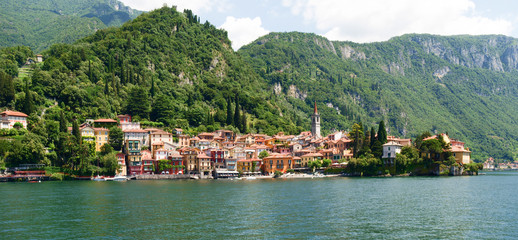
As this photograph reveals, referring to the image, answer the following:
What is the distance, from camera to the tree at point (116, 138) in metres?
120

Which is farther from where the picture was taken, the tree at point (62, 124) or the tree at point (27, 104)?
the tree at point (27, 104)

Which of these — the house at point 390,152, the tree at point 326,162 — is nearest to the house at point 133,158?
the tree at point 326,162

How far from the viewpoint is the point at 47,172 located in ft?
336

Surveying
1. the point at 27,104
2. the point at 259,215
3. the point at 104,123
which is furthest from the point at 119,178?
the point at 259,215

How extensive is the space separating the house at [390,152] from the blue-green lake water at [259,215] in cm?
4429

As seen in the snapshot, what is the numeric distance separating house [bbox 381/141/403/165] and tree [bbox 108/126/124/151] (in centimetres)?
6282

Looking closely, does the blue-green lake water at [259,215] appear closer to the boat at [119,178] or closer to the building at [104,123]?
the boat at [119,178]

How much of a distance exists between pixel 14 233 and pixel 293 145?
108576 millimetres

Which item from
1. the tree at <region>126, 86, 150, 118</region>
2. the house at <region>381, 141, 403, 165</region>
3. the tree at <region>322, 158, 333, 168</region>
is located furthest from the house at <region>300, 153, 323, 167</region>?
the tree at <region>126, 86, 150, 118</region>

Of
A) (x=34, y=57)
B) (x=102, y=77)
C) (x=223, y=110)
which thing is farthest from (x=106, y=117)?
(x=223, y=110)

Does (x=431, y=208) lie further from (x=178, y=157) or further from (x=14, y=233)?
(x=178, y=157)

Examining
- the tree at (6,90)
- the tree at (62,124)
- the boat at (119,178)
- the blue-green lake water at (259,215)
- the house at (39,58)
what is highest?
the house at (39,58)

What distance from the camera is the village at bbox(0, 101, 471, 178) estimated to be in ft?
388

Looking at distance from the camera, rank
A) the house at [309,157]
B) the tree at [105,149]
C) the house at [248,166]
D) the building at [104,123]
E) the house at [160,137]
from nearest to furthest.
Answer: the tree at [105,149], the building at [104,123], the house at [160,137], the house at [248,166], the house at [309,157]
